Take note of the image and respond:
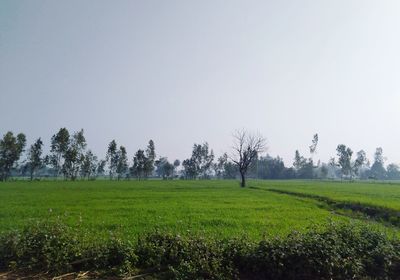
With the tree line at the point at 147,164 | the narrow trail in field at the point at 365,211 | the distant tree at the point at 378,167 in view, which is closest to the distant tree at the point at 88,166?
the tree line at the point at 147,164

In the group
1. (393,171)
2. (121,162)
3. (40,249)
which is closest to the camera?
(40,249)

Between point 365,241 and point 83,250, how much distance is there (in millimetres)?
7004

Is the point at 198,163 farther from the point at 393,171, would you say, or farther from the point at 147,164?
the point at 393,171

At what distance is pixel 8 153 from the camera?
7462 centimetres

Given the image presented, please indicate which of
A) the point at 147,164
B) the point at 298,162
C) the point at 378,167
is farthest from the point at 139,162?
the point at 378,167

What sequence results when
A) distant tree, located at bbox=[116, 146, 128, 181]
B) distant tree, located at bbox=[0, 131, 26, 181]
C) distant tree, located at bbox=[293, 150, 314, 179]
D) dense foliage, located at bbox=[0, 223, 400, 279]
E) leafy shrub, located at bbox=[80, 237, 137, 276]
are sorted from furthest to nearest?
distant tree, located at bbox=[293, 150, 314, 179] < distant tree, located at bbox=[116, 146, 128, 181] < distant tree, located at bbox=[0, 131, 26, 181] < leafy shrub, located at bbox=[80, 237, 137, 276] < dense foliage, located at bbox=[0, 223, 400, 279]

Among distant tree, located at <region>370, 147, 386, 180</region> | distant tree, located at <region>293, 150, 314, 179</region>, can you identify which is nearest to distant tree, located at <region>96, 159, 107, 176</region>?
distant tree, located at <region>293, 150, 314, 179</region>

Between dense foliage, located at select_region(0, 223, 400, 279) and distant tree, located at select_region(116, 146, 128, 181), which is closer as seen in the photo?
dense foliage, located at select_region(0, 223, 400, 279)

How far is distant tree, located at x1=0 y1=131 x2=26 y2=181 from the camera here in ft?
242

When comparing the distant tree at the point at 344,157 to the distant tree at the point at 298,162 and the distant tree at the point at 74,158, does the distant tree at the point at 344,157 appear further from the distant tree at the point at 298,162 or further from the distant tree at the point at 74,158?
the distant tree at the point at 74,158

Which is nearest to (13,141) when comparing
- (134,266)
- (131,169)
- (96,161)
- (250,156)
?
(96,161)

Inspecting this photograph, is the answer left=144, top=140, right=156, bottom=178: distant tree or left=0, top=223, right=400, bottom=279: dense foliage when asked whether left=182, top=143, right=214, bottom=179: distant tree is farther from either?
left=0, top=223, right=400, bottom=279: dense foliage

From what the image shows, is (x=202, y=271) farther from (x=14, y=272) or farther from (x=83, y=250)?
(x=14, y=272)

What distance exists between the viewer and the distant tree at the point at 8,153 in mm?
73812
